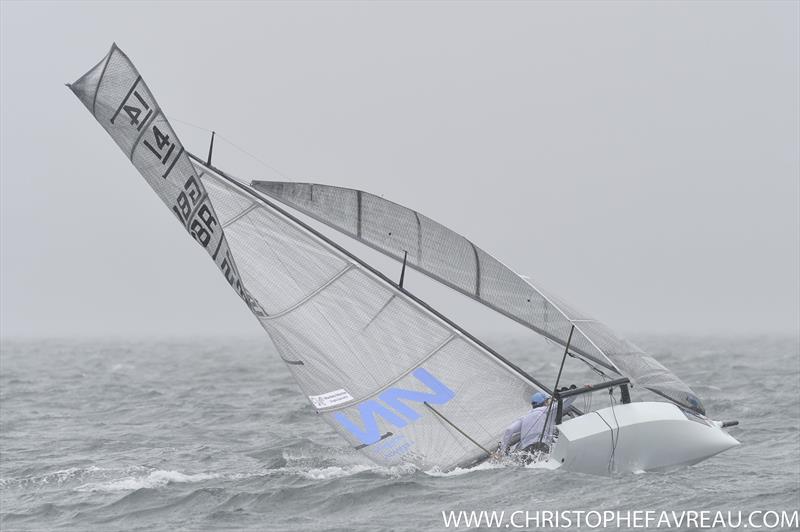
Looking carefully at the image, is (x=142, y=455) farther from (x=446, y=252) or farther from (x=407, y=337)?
(x=446, y=252)

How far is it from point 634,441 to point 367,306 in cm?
348

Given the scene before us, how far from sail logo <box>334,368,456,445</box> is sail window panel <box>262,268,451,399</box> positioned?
0.48ft

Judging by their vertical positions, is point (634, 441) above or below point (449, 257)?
below

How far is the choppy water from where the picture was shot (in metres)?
10.6

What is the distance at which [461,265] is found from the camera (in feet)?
39.9

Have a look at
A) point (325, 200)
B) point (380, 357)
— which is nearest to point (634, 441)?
point (380, 357)

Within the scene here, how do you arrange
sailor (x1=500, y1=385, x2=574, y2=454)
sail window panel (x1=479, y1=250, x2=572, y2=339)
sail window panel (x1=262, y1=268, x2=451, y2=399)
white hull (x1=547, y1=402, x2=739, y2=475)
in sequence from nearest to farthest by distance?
1. white hull (x1=547, y1=402, x2=739, y2=475)
2. sail window panel (x1=479, y1=250, x2=572, y2=339)
3. sailor (x1=500, y1=385, x2=574, y2=454)
4. sail window panel (x1=262, y1=268, x2=451, y2=399)

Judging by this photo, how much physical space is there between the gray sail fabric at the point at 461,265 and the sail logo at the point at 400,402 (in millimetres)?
1207

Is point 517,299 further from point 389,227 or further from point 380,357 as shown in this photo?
point 380,357

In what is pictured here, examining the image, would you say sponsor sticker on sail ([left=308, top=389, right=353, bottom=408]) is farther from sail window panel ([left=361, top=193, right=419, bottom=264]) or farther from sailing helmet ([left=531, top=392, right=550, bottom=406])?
sailing helmet ([left=531, top=392, right=550, bottom=406])

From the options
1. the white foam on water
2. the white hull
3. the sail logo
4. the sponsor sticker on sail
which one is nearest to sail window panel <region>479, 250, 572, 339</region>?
the white hull

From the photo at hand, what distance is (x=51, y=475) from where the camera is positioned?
43.7ft

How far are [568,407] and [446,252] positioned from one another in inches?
87.7

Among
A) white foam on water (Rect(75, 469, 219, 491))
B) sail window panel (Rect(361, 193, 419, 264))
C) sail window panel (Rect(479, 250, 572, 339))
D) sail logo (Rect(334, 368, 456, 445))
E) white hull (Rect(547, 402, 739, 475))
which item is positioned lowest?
white foam on water (Rect(75, 469, 219, 491))
